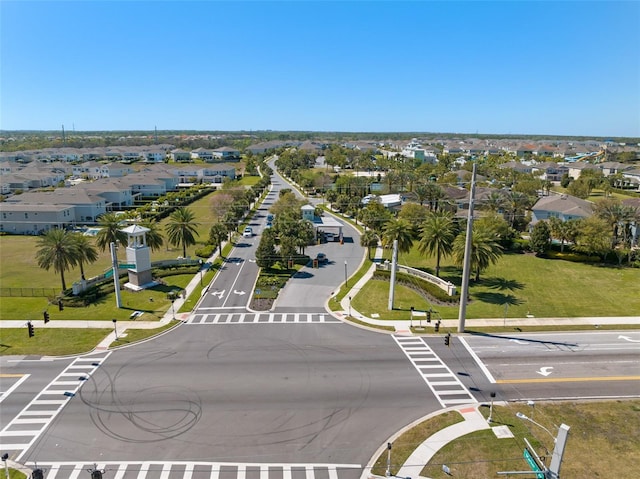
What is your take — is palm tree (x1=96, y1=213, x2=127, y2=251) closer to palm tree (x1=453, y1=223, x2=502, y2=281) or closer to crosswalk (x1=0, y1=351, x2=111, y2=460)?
crosswalk (x1=0, y1=351, x2=111, y2=460)

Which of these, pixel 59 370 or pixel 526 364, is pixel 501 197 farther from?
pixel 59 370

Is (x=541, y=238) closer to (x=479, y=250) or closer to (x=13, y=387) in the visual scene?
(x=479, y=250)

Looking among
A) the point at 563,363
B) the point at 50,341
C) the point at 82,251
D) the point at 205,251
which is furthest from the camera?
the point at 205,251

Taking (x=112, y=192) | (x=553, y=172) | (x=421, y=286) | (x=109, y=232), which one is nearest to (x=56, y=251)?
(x=109, y=232)

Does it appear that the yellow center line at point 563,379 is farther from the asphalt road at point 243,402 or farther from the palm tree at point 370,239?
the palm tree at point 370,239

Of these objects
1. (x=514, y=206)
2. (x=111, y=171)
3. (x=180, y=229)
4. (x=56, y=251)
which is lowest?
(x=56, y=251)

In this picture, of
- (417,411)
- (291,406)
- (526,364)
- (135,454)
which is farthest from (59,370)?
(526,364)

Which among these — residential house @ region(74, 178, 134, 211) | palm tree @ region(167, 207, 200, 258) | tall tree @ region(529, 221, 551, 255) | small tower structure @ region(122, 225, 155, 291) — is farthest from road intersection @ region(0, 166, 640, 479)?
residential house @ region(74, 178, 134, 211)
